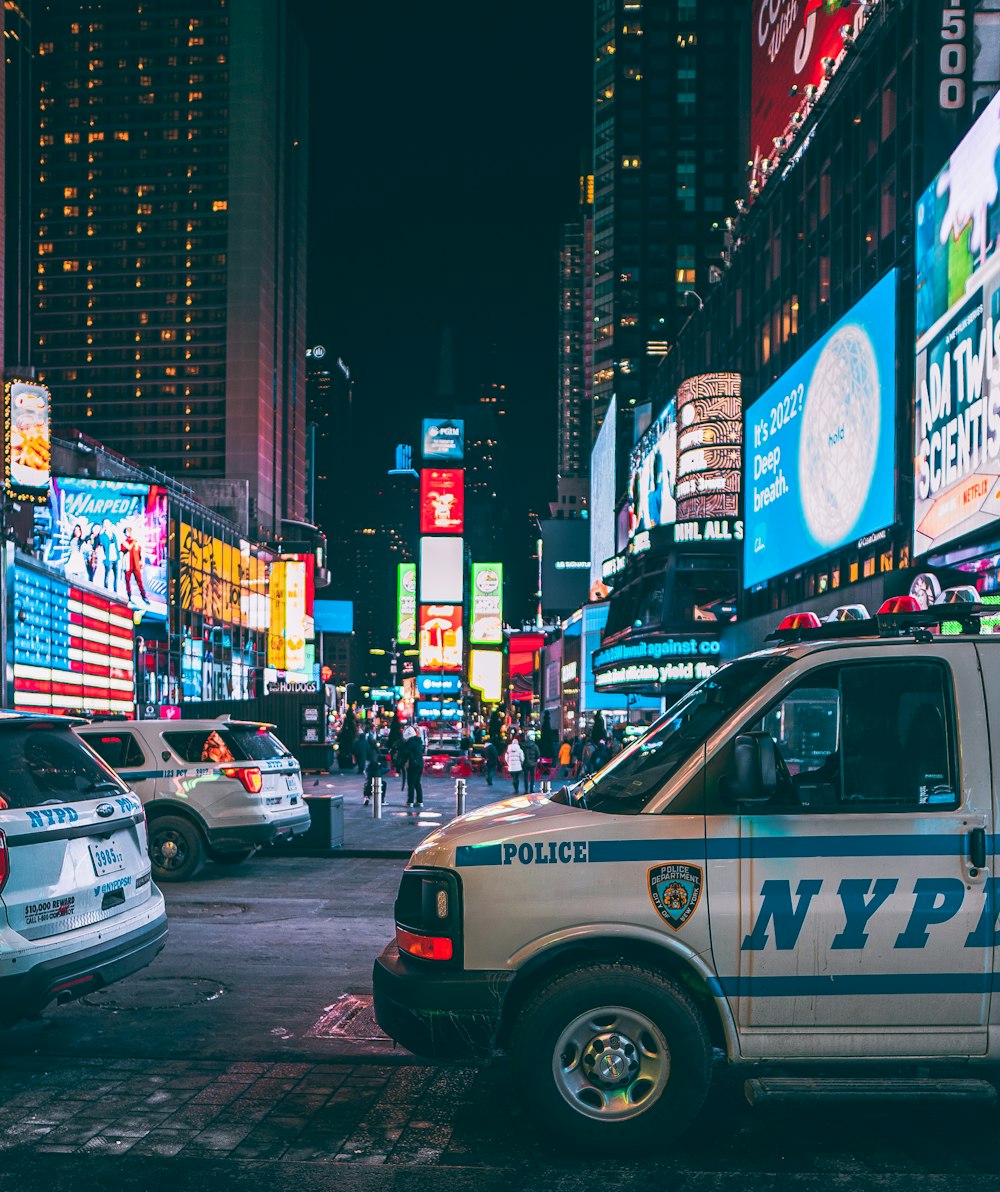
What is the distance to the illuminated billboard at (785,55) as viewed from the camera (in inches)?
1423

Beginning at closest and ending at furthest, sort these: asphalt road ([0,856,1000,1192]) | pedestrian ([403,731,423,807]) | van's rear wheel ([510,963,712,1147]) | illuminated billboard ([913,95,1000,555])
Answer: asphalt road ([0,856,1000,1192]) → van's rear wheel ([510,963,712,1147]) → illuminated billboard ([913,95,1000,555]) → pedestrian ([403,731,423,807])

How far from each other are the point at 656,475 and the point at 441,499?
63054mm

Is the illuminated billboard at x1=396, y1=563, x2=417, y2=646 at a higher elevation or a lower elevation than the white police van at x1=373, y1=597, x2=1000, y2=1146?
higher

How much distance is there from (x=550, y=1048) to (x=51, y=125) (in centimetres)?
19300

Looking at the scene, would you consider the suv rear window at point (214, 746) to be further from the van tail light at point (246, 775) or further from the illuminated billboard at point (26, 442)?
the illuminated billboard at point (26, 442)

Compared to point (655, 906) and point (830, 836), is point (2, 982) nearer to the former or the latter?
point (655, 906)

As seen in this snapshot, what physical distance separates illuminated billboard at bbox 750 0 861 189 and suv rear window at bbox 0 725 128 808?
113ft

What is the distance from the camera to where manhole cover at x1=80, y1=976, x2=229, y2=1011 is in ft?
24.8

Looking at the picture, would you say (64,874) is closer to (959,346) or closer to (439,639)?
(959,346)

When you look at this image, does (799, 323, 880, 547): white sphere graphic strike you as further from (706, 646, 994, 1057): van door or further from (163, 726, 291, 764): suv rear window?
(706, 646, 994, 1057): van door

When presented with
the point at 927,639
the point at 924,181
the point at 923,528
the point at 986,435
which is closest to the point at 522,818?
the point at 927,639

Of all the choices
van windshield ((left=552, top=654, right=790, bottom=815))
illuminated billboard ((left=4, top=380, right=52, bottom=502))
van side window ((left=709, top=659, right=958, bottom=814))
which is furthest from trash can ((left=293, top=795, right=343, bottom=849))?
illuminated billboard ((left=4, top=380, right=52, bottom=502))

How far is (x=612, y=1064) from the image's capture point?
4.87 meters

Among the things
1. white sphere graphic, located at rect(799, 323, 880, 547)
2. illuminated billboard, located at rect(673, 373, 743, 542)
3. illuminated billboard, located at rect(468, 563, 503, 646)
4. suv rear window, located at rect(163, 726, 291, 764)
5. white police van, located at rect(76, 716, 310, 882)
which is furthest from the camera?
illuminated billboard, located at rect(468, 563, 503, 646)
